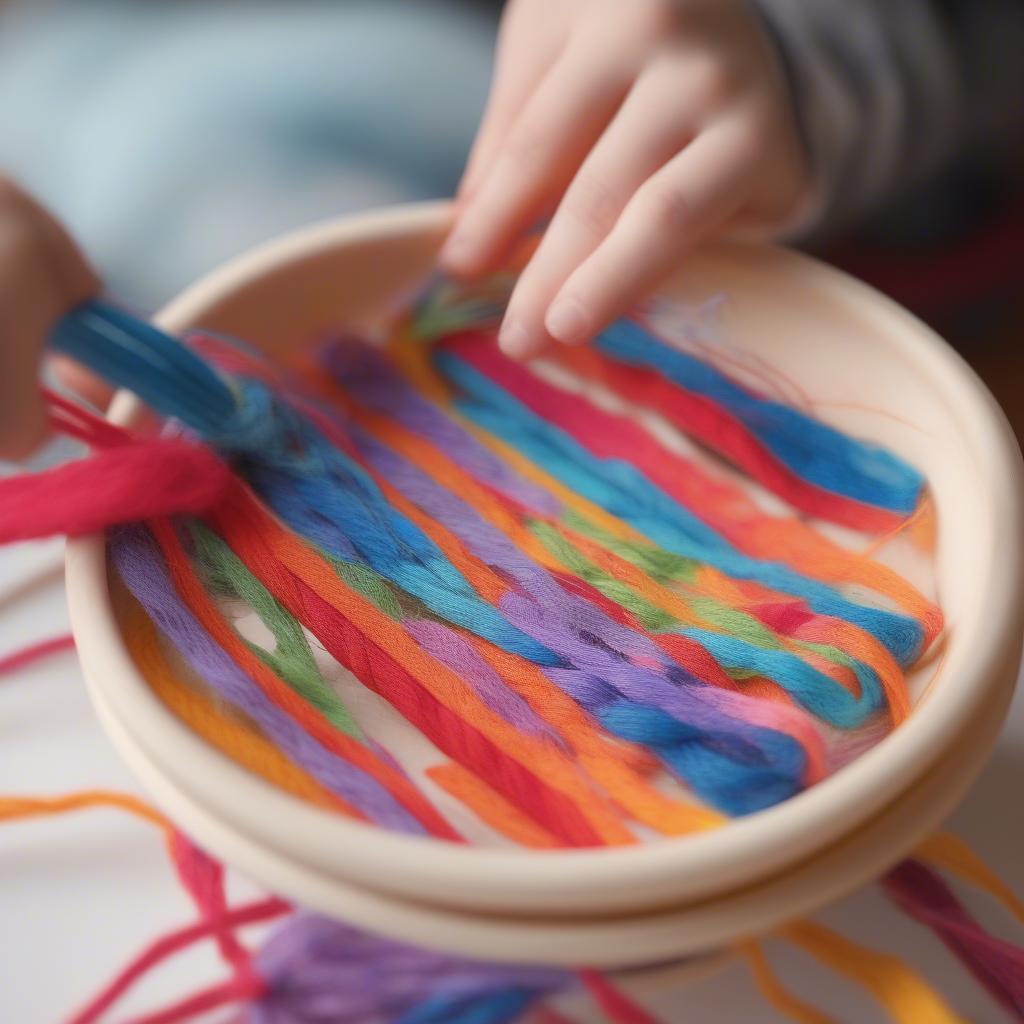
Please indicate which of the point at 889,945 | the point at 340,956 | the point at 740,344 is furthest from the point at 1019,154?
the point at 340,956

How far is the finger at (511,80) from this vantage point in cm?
50

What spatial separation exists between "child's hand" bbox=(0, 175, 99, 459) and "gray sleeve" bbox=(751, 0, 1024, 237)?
0.36 m

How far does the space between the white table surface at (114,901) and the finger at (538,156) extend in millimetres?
259

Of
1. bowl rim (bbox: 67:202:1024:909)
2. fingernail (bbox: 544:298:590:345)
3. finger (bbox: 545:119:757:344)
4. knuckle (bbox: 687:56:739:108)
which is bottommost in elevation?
bowl rim (bbox: 67:202:1024:909)

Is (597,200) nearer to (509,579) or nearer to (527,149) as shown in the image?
(527,149)

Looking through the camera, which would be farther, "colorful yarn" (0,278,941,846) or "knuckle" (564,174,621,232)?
"knuckle" (564,174,621,232)

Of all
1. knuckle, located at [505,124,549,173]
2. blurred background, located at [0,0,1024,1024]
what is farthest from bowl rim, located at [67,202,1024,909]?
blurred background, located at [0,0,1024,1024]

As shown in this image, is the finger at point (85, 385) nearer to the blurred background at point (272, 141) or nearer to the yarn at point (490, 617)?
the yarn at point (490, 617)

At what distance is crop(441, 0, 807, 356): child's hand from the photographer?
0.43 meters

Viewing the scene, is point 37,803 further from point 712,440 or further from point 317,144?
point 317,144

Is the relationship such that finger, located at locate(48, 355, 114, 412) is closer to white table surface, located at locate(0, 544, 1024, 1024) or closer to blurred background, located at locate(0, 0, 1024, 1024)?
white table surface, located at locate(0, 544, 1024, 1024)

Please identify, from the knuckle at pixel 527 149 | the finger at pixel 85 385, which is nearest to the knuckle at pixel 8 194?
the finger at pixel 85 385

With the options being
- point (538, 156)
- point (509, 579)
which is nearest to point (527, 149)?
point (538, 156)

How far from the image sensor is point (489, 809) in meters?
0.34
